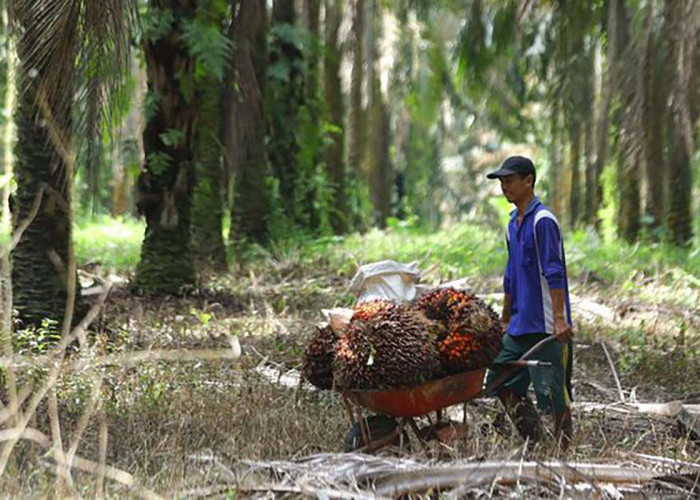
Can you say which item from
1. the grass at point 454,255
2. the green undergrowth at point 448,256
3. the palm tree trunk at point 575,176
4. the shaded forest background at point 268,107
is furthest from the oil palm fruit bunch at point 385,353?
the palm tree trunk at point 575,176

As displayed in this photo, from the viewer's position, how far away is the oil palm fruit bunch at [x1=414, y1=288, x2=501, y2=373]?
211 inches

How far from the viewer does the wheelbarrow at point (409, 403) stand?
17.0 ft

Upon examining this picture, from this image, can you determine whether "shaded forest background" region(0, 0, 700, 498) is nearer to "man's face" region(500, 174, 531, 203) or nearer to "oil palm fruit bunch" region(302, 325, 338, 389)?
"oil palm fruit bunch" region(302, 325, 338, 389)

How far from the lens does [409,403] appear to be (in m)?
5.20

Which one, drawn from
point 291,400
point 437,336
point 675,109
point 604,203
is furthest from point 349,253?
point 604,203

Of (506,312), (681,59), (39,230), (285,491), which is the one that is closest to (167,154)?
(39,230)

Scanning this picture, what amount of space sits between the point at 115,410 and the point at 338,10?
1449 cm

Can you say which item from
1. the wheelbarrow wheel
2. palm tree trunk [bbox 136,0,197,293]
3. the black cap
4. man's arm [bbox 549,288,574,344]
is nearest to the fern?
palm tree trunk [bbox 136,0,197,293]

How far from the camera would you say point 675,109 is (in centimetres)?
876

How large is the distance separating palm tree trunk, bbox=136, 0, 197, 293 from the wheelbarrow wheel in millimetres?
5748

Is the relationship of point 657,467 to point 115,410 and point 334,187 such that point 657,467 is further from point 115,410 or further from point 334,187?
point 334,187

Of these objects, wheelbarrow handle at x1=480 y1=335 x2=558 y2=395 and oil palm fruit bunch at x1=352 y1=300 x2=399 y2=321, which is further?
wheelbarrow handle at x1=480 y1=335 x2=558 y2=395

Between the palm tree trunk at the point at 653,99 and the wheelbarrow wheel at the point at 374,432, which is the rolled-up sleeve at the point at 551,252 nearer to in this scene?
the wheelbarrow wheel at the point at 374,432

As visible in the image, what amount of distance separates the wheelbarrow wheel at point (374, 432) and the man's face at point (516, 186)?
1.54m
